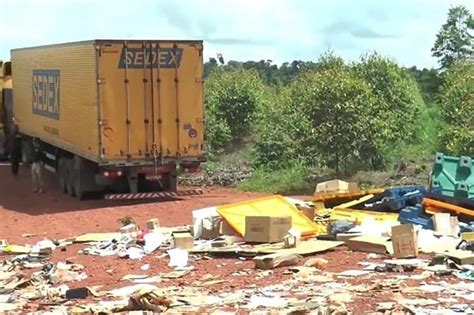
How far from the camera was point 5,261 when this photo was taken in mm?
13328

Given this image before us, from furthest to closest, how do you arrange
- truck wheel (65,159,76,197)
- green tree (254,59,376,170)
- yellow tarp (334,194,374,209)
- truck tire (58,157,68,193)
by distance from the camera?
green tree (254,59,376,170) → truck tire (58,157,68,193) → truck wheel (65,159,76,197) → yellow tarp (334,194,374,209)

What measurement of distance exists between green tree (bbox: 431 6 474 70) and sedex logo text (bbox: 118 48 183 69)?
38.5 metres

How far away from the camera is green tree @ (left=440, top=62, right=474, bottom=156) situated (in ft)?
72.1

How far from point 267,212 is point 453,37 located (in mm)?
45670

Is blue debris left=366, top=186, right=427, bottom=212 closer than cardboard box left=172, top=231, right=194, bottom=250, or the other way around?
cardboard box left=172, top=231, right=194, bottom=250

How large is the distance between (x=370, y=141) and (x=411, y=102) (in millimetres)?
7562

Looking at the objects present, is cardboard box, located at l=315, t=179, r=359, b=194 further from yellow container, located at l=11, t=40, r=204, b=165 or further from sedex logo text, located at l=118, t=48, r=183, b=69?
sedex logo text, located at l=118, t=48, r=183, b=69

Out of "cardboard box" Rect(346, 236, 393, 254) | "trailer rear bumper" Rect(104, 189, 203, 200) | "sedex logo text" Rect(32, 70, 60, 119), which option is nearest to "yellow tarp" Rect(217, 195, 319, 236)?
"cardboard box" Rect(346, 236, 393, 254)

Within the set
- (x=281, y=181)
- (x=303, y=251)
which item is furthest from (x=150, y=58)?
(x=303, y=251)

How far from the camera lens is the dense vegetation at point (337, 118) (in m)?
24.2

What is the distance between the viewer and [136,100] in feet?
65.3

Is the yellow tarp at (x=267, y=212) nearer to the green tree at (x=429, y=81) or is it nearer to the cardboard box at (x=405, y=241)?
the cardboard box at (x=405, y=241)

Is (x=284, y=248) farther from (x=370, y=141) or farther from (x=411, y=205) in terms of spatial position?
(x=370, y=141)

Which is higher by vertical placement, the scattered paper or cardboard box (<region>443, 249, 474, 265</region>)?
cardboard box (<region>443, 249, 474, 265</region>)
